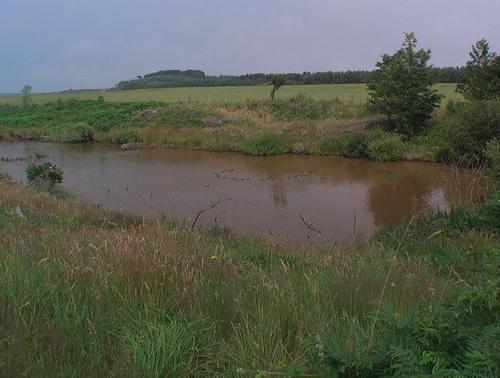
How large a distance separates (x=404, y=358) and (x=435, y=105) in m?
29.8

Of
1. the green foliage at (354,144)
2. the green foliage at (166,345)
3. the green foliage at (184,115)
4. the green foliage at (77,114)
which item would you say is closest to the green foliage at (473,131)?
the green foliage at (354,144)

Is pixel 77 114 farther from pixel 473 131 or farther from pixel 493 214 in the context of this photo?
pixel 493 214

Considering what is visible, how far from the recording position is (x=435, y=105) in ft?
96.8

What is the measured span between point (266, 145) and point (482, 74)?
13.1 meters

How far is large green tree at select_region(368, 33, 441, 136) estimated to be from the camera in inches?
1128

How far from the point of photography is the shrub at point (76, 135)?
40.7 metres

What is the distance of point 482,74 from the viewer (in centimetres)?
2802

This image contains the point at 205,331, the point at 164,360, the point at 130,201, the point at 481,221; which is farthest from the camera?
the point at 130,201

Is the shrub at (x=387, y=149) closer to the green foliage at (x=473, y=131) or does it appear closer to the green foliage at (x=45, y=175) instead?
the green foliage at (x=473, y=131)

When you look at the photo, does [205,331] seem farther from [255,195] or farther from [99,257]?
[255,195]

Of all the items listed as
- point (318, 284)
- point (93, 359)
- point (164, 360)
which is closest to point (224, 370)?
point (164, 360)

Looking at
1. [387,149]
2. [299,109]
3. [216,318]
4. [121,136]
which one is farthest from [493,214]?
[121,136]

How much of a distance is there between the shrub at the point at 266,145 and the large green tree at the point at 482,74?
11.2 m

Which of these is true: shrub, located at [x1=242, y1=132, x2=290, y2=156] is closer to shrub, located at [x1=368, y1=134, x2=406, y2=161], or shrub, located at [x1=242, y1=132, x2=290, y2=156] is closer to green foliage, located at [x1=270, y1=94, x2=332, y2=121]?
shrub, located at [x1=368, y1=134, x2=406, y2=161]
